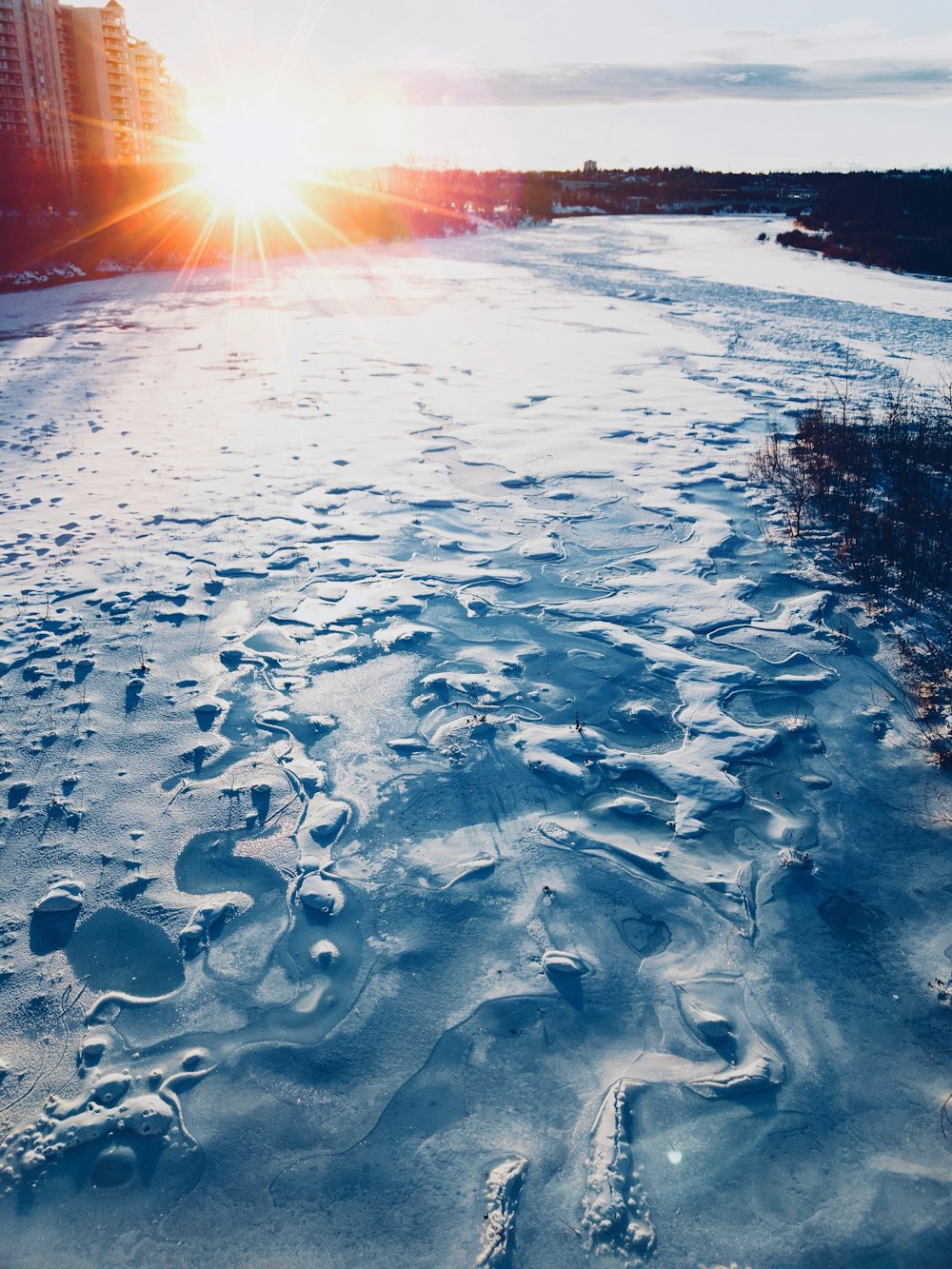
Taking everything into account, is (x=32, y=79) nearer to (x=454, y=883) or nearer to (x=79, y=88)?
(x=79, y=88)

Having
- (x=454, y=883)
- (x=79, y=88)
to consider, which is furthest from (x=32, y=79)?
(x=454, y=883)

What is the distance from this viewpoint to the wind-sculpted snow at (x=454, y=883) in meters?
2.41

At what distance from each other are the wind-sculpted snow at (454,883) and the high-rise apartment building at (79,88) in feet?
144

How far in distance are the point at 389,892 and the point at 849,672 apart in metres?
3.13

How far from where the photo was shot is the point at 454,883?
11.3 feet

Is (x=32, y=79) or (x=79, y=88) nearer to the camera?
(x=32, y=79)

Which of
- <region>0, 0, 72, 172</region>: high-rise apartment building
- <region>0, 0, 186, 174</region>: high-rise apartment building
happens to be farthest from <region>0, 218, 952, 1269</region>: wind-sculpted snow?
<region>0, 0, 72, 172</region>: high-rise apartment building

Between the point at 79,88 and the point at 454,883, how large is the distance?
2757 inches

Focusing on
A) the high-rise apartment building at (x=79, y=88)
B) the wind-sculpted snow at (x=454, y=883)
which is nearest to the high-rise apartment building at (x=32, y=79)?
the high-rise apartment building at (x=79, y=88)

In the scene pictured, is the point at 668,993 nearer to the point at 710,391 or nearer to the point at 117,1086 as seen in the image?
the point at 117,1086

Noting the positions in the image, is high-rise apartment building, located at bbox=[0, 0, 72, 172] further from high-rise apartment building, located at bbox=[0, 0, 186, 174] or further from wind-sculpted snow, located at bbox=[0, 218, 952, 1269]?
wind-sculpted snow, located at bbox=[0, 218, 952, 1269]

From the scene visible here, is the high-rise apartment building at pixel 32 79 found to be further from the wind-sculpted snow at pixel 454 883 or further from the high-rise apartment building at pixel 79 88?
the wind-sculpted snow at pixel 454 883

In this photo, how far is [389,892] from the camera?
3.42 meters

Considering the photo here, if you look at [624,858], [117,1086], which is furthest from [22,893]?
[624,858]
